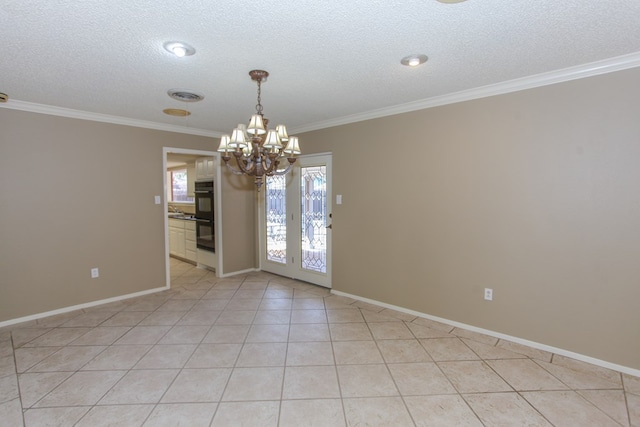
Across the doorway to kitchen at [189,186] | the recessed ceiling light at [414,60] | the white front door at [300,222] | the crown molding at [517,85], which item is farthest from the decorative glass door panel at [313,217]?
the recessed ceiling light at [414,60]

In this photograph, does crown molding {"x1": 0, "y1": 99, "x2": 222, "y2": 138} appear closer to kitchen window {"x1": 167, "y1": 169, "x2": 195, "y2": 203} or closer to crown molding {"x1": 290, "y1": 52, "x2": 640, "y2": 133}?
crown molding {"x1": 290, "y1": 52, "x2": 640, "y2": 133}

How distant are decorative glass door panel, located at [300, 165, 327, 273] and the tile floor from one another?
114cm

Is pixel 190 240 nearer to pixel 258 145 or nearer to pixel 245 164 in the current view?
pixel 245 164

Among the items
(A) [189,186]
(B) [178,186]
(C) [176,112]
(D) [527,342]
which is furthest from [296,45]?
(B) [178,186]

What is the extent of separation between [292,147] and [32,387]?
103 inches

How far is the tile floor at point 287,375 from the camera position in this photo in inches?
74.6

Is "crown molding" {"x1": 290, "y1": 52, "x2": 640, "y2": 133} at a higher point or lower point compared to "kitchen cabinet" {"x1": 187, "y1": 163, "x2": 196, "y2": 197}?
higher

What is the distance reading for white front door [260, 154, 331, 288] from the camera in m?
4.37

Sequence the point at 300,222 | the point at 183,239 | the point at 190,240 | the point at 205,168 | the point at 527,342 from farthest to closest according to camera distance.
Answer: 1. the point at 183,239
2. the point at 190,240
3. the point at 205,168
4. the point at 300,222
5. the point at 527,342

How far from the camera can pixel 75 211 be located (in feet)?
11.8

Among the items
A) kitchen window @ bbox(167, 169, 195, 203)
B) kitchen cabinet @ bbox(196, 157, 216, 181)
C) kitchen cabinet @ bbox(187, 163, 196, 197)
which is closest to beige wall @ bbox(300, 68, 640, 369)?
kitchen cabinet @ bbox(196, 157, 216, 181)

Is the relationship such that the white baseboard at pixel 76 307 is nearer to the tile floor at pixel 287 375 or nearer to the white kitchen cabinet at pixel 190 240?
the tile floor at pixel 287 375

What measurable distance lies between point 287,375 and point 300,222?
2.63 meters

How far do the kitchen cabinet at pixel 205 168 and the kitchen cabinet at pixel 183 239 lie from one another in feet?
3.36
